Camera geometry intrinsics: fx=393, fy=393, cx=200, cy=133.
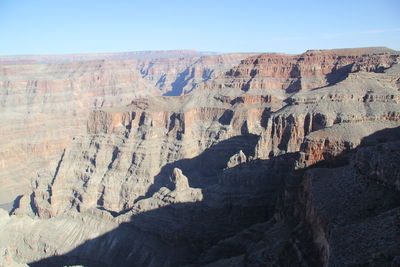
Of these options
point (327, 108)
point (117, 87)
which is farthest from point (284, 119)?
point (117, 87)

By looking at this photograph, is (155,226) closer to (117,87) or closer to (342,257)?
(342,257)

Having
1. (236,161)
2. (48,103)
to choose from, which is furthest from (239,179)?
(48,103)

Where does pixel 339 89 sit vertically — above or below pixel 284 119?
above

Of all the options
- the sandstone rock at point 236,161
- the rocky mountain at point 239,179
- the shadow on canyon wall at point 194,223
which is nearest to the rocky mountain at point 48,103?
the rocky mountain at point 239,179

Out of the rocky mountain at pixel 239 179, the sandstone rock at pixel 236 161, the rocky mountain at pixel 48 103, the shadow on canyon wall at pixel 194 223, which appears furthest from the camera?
the rocky mountain at pixel 48 103

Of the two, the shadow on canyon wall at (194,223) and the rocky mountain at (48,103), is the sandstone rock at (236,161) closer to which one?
the shadow on canyon wall at (194,223)

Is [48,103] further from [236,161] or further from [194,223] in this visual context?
[194,223]
